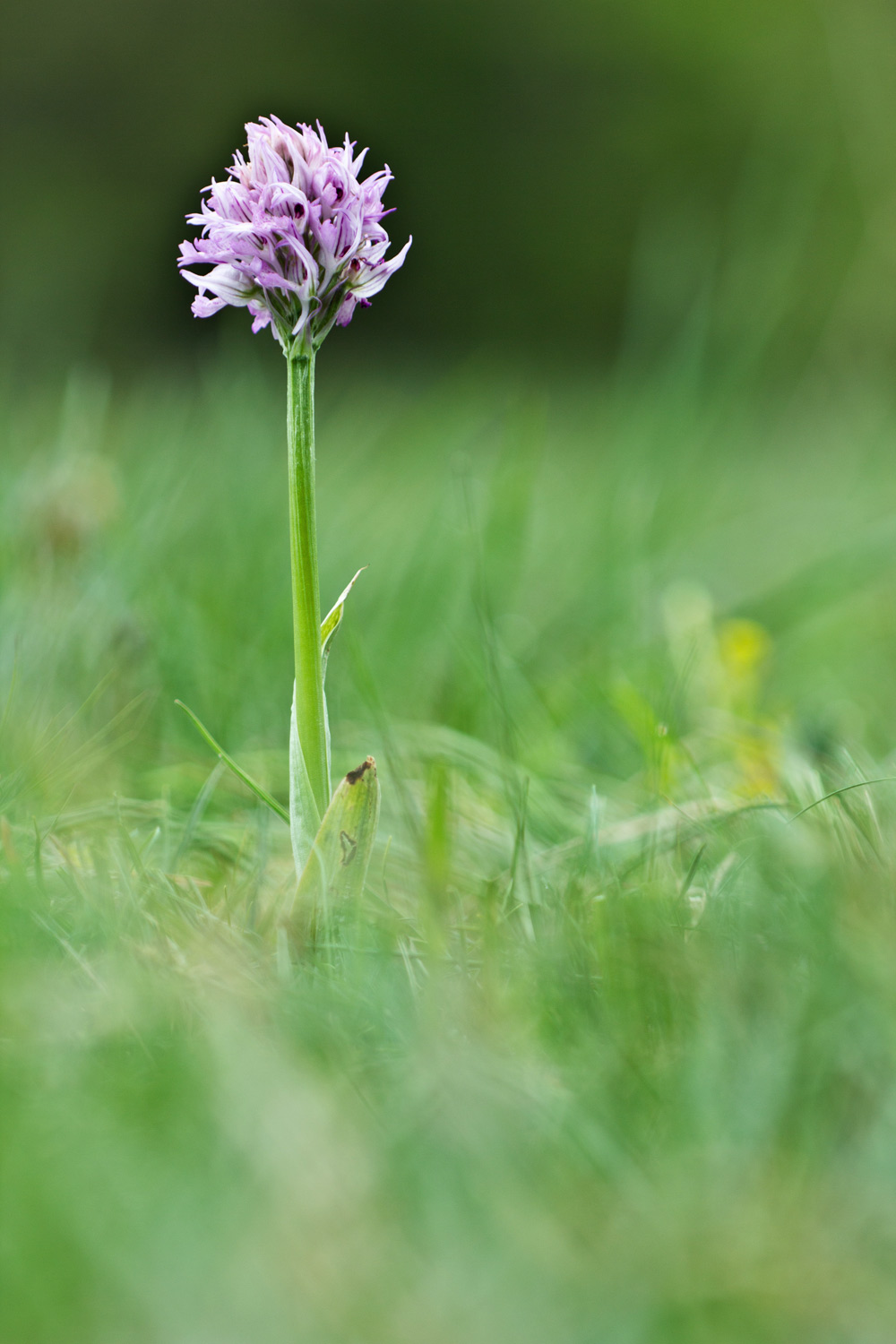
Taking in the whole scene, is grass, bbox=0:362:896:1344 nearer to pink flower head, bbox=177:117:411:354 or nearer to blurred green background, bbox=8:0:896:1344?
blurred green background, bbox=8:0:896:1344

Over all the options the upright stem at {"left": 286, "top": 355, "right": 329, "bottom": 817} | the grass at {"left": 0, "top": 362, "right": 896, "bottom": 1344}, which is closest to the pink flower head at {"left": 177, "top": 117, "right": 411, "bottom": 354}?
the upright stem at {"left": 286, "top": 355, "right": 329, "bottom": 817}

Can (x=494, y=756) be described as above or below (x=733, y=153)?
below

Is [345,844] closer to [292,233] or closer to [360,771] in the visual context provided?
[360,771]

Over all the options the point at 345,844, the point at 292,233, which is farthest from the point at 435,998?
the point at 292,233

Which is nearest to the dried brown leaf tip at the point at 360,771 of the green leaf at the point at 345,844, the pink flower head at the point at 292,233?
the green leaf at the point at 345,844

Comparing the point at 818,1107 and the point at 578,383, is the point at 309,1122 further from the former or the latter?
the point at 578,383

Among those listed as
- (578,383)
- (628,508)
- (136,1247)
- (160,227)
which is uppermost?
(160,227)

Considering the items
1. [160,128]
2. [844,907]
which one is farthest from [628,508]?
[160,128]
